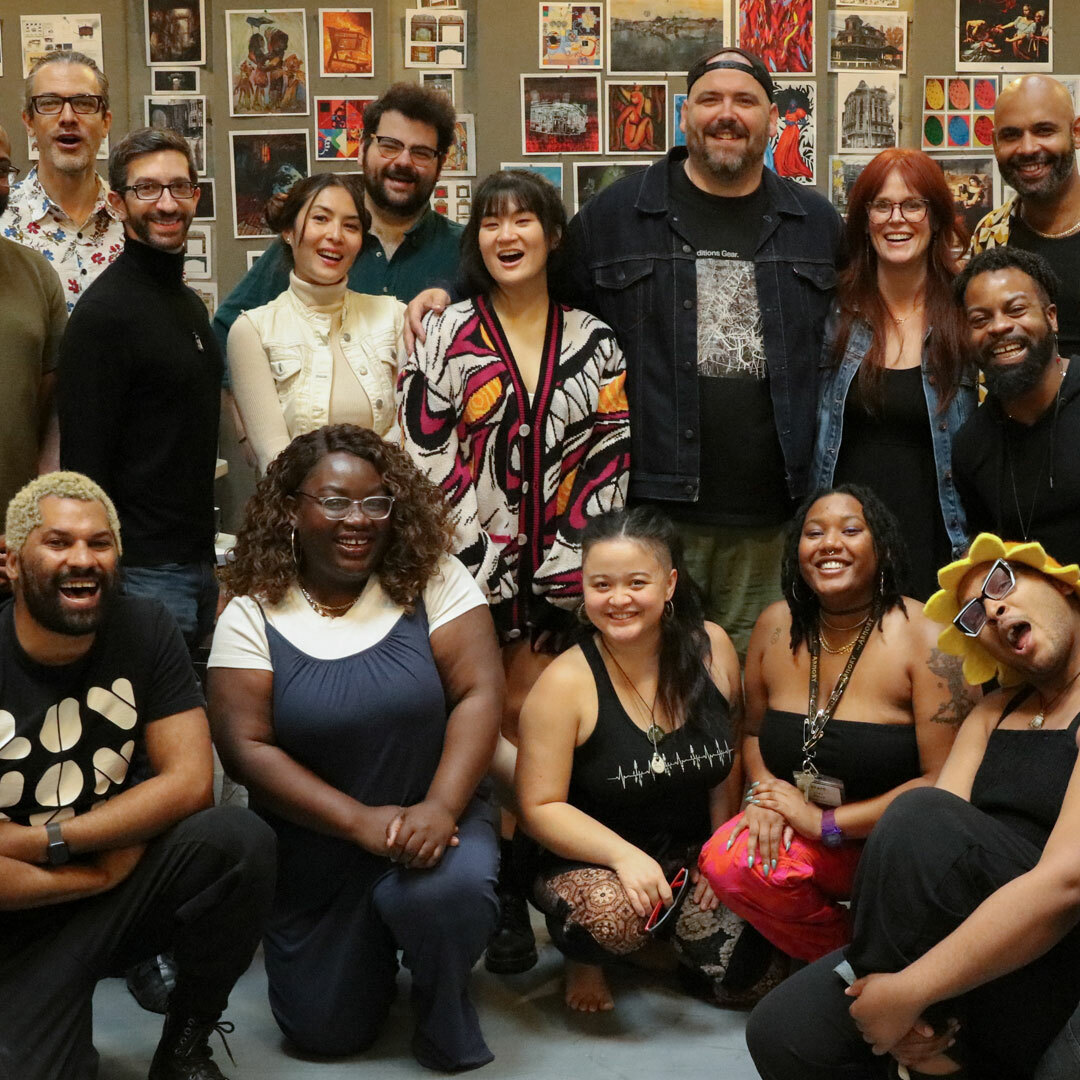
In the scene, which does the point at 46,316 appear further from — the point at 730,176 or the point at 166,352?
the point at 730,176

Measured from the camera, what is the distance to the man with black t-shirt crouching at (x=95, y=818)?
102 inches

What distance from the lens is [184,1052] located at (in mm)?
2742

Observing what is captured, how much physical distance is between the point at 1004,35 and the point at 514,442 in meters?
3.03

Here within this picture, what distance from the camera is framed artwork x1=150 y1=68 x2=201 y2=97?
5.12 metres

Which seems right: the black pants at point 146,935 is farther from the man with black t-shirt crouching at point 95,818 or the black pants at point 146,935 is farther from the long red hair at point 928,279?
the long red hair at point 928,279

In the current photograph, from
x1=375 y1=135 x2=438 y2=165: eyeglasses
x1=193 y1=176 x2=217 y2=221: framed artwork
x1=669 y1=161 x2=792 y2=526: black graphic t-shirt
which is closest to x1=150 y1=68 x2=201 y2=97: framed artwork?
x1=193 y1=176 x2=217 y2=221: framed artwork

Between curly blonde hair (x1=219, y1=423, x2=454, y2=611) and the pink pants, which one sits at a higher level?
curly blonde hair (x1=219, y1=423, x2=454, y2=611)

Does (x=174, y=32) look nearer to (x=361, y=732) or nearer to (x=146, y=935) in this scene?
(x=361, y=732)

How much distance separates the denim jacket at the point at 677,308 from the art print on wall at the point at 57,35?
252cm

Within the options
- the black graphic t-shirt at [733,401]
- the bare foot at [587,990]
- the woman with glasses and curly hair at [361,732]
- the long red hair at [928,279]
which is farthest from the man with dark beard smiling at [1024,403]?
the bare foot at [587,990]

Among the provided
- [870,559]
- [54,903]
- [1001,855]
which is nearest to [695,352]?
[870,559]

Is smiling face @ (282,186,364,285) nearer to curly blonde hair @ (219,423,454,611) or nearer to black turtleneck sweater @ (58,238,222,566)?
black turtleneck sweater @ (58,238,222,566)

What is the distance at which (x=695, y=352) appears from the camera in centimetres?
Answer: 339

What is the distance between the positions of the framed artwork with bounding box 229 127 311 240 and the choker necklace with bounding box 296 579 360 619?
254cm
